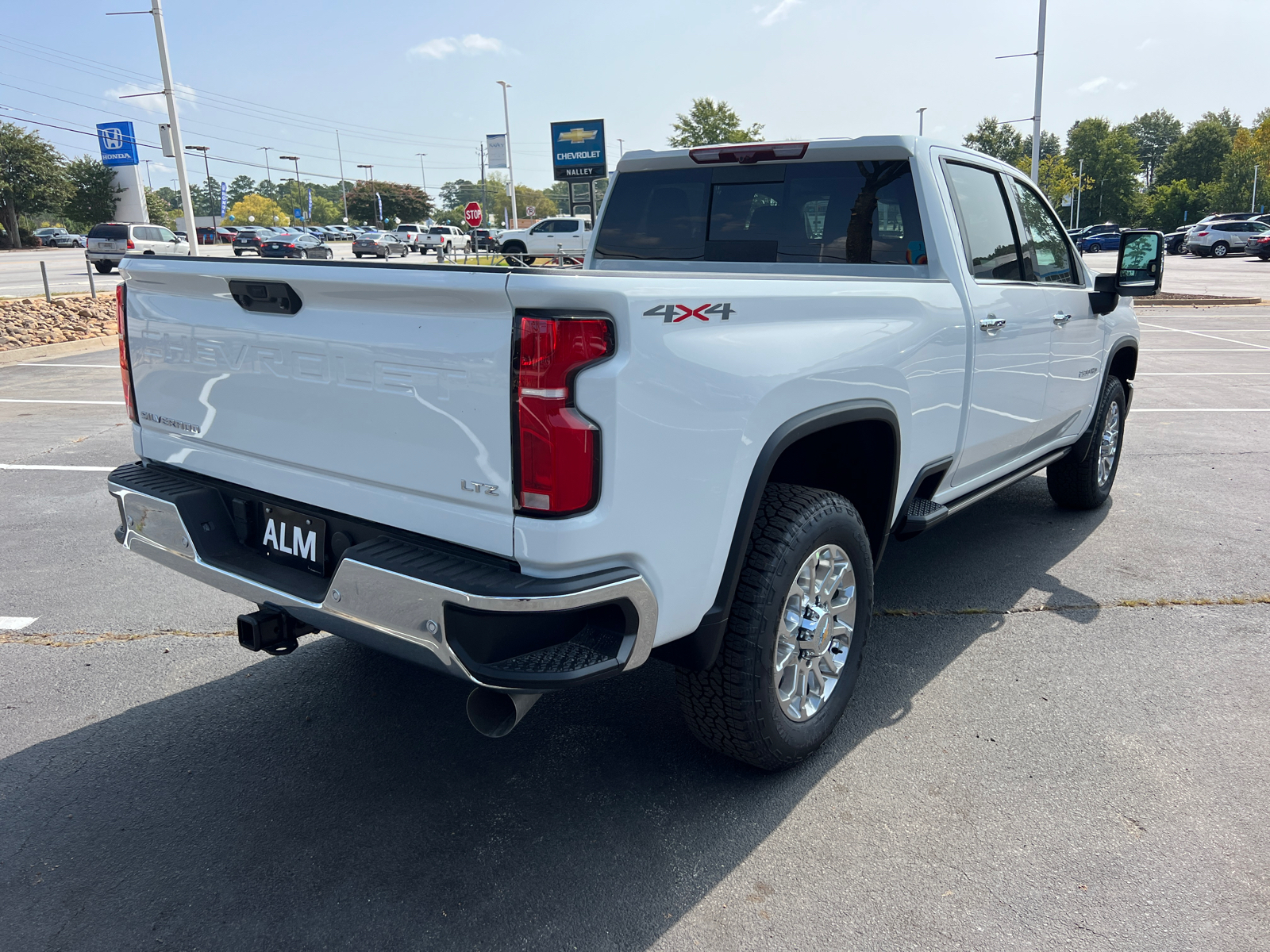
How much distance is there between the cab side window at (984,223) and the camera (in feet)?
12.4

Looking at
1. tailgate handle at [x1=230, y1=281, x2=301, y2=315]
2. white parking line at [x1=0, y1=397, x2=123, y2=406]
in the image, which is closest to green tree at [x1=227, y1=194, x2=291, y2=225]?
white parking line at [x1=0, y1=397, x2=123, y2=406]

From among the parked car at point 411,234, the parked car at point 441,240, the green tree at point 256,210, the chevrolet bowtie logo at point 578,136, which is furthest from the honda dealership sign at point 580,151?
the green tree at point 256,210

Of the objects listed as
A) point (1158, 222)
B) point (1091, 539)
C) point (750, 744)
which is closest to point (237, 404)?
point (750, 744)

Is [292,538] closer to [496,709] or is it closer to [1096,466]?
[496,709]

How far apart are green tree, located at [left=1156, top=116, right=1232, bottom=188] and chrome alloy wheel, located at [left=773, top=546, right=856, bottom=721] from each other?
105219 mm

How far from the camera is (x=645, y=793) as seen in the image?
2.84 metres

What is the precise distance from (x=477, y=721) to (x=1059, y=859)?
1.65 metres

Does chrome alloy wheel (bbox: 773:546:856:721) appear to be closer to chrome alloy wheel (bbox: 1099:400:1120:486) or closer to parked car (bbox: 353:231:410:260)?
chrome alloy wheel (bbox: 1099:400:1120:486)

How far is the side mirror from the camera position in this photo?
4.69 metres

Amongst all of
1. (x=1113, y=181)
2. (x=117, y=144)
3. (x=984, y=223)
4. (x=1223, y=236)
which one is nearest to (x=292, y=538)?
(x=984, y=223)

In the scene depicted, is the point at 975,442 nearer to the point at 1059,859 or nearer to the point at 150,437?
the point at 1059,859

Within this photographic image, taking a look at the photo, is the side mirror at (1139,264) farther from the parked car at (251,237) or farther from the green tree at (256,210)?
the green tree at (256,210)

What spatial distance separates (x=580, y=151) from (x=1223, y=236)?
30.6 meters

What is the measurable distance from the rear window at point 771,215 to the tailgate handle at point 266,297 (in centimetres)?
213
